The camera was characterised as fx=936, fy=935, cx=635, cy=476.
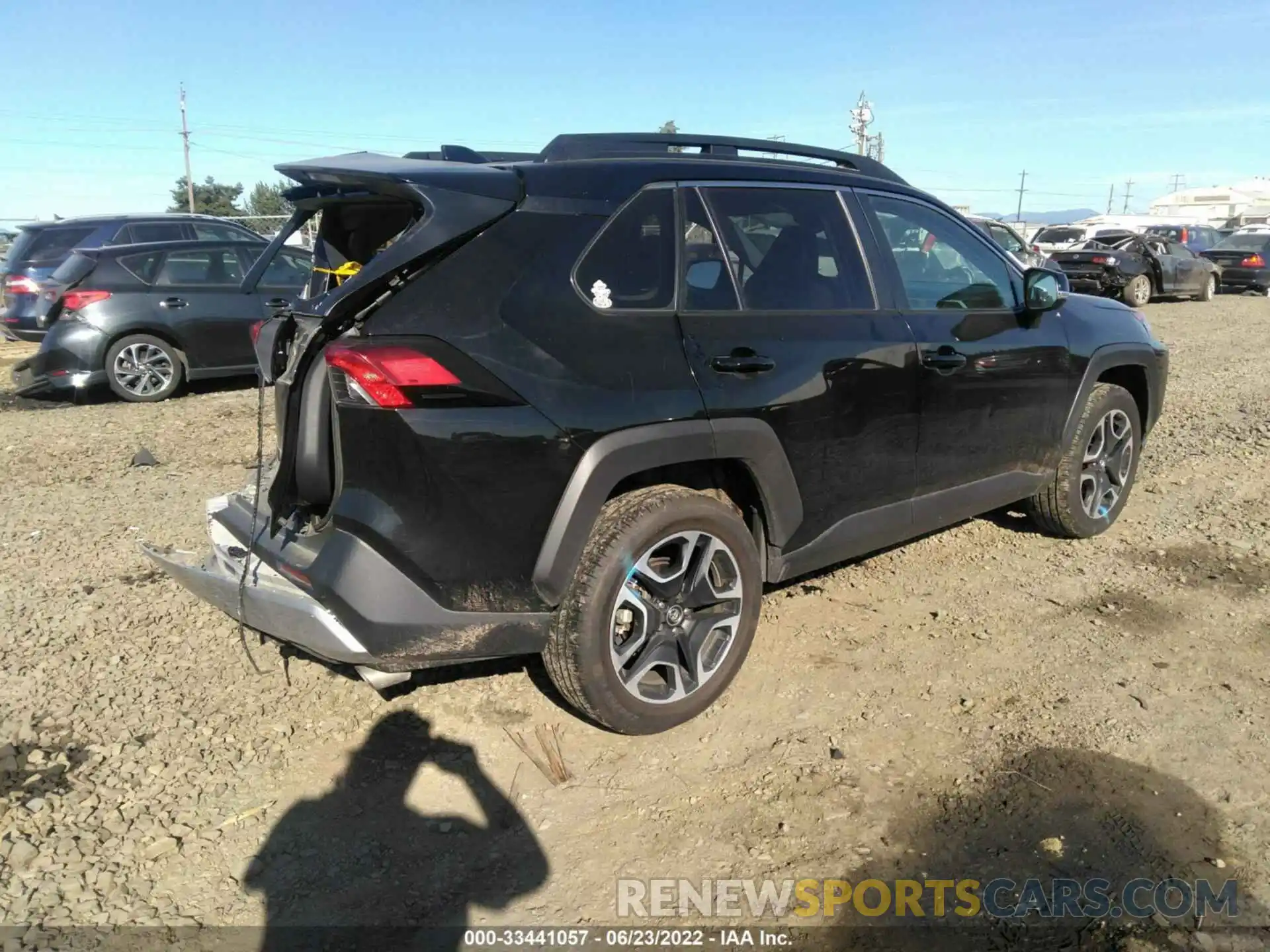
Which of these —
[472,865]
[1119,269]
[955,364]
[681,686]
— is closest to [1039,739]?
[681,686]

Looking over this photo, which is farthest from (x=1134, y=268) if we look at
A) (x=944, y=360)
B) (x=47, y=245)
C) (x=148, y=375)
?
(x=47, y=245)

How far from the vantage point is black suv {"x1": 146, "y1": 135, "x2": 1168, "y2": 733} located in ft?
8.96

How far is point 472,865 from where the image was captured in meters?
2.70

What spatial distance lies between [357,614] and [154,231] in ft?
43.2

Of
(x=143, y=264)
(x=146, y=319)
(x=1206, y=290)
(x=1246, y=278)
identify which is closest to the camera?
(x=146, y=319)

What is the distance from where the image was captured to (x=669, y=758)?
10.5ft

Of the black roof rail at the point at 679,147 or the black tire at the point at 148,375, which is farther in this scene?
the black tire at the point at 148,375

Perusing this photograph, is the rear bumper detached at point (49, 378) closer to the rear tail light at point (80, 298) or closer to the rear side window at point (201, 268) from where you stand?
the rear tail light at point (80, 298)

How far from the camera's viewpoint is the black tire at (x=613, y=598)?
2980mm

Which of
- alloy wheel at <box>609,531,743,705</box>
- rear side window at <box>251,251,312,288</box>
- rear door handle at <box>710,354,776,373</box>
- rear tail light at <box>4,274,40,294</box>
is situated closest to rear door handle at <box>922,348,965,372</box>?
rear door handle at <box>710,354,776,373</box>

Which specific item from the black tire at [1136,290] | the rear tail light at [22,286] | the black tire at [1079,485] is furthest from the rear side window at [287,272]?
the black tire at [1136,290]

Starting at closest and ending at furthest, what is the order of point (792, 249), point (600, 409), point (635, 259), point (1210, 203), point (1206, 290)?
1. point (600, 409)
2. point (635, 259)
3. point (792, 249)
4. point (1206, 290)
5. point (1210, 203)

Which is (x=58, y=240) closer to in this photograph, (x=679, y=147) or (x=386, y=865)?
(x=679, y=147)

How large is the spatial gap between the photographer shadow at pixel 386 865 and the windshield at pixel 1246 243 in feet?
79.3
